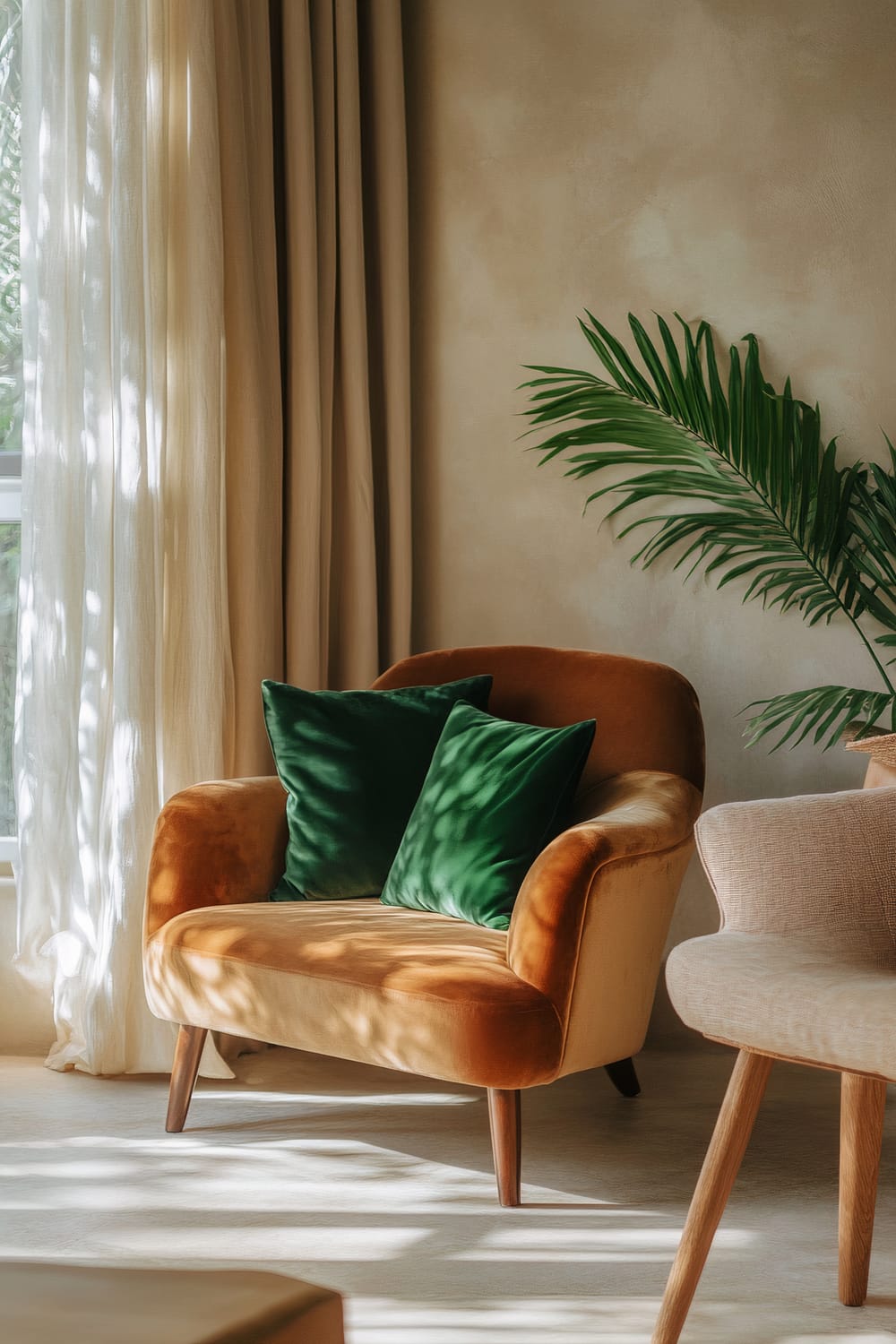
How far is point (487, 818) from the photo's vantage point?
227cm

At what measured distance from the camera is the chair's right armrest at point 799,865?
1579 millimetres

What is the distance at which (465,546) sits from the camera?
3115mm

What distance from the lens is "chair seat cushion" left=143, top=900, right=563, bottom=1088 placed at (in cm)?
191

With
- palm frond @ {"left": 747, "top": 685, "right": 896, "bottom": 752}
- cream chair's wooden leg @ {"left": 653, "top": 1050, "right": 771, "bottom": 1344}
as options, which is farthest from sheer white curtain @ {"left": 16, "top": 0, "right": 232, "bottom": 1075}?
cream chair's wooden leg @ {"left": 653, "top": 1050, "right": 771, "bottom": 1344}

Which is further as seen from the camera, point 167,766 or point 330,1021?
point 167,766

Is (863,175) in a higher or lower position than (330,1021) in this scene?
higher

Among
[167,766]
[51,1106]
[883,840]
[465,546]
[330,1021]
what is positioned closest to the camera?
[883,840]

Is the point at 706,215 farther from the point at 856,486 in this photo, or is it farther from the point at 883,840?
the point at 883,840

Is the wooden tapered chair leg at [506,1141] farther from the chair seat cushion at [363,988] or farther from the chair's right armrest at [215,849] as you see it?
the chair's right armrest at [215,849]

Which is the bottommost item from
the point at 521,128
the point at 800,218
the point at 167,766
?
the point at 167,766

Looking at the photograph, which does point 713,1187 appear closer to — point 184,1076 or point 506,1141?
point 506,1141

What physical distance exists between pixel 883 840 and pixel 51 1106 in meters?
1.69

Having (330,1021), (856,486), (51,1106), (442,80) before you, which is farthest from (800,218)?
(51,1106)

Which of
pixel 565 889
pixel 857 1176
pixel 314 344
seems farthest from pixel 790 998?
pixel 314 344
